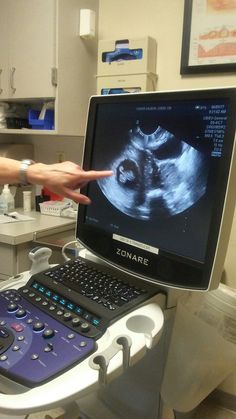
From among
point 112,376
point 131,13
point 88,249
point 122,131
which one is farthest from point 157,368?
point 131,13

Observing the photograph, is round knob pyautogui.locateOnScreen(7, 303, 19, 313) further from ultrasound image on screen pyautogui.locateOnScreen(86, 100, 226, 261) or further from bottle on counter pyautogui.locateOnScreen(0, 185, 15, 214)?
bottle on counter pyautogui.locateOnScreen(0, 185, 15, 214)

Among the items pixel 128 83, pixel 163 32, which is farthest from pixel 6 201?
pixel 163 32

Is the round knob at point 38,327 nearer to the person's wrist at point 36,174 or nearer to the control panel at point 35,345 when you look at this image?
the control panel at point 35,345

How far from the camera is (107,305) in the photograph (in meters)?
0.80

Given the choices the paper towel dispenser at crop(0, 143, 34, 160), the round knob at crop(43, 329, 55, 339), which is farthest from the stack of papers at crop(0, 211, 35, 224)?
the round knob at crop(43, 329, 55, 339)

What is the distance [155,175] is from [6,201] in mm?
1436

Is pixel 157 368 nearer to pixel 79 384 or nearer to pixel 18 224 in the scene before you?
pixel 79 384

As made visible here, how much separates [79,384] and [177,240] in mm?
372

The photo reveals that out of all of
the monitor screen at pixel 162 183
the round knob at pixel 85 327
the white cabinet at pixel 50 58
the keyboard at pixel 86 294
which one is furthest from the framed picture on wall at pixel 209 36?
the round knob at pixel 85 327

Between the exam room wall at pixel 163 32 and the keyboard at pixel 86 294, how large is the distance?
0.94m

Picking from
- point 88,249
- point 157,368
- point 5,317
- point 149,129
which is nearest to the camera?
point 5,317

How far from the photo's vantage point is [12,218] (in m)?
1.96

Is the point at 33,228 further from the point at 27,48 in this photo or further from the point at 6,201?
the point at 27,48

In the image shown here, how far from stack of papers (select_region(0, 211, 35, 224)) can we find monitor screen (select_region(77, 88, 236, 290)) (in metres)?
0.98
